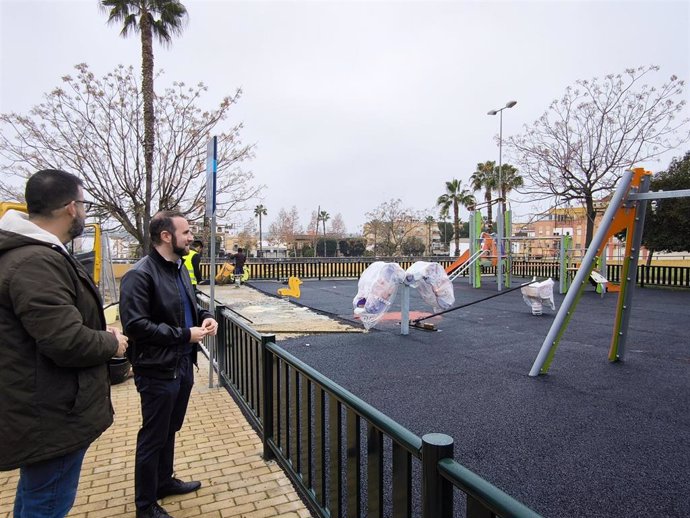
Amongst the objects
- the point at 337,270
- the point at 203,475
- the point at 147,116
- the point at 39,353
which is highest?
the point at 147,116

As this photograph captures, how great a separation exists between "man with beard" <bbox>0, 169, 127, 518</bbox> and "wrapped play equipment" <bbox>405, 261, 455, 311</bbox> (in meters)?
6.48

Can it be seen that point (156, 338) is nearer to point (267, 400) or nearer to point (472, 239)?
point (267, 400)

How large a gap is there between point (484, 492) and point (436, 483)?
22cm

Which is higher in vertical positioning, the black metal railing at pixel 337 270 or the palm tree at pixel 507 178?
the palm tree at pixel 507 178

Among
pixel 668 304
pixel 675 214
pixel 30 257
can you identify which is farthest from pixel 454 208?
pixel 30 257

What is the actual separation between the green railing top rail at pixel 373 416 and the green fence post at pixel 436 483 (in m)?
0.11

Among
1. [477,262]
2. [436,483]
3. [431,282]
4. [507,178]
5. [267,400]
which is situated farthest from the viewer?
[507,178]

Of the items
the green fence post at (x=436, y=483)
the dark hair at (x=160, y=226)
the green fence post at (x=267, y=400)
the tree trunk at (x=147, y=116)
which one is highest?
the tree trunk at (x=147, y=116)

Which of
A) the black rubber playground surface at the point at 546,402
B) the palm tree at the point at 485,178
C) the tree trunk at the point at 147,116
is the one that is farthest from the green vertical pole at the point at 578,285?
the palm tree at the point at 485,178

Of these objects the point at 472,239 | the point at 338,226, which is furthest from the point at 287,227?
the point at 472,239

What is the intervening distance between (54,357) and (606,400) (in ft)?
15.7

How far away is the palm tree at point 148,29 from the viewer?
41.1ft

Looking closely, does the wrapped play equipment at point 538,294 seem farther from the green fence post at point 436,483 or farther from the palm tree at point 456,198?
→ the palm tree at point 456,198

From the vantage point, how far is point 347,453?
2.12 m
